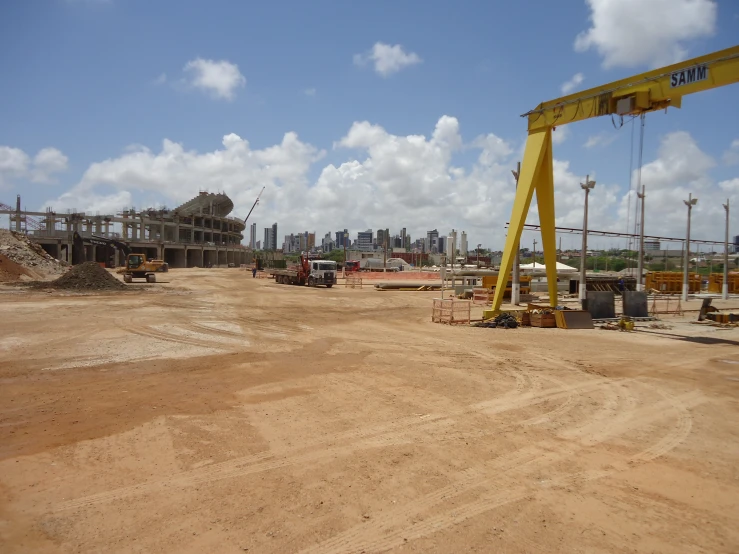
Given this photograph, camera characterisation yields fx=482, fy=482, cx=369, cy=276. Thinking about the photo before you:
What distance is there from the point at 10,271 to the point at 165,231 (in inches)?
2663

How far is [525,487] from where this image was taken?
5.27 meters

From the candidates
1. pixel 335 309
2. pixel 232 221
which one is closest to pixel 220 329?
pixel 335 309

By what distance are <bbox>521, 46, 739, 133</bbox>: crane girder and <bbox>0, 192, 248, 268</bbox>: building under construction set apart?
202ft

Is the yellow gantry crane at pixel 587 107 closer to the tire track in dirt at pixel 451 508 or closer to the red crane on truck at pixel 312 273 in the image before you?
the tire track in dirt at pixel 451 508

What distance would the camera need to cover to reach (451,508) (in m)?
4.77

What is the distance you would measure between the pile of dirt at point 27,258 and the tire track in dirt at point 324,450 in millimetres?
41579

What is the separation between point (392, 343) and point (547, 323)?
808 cm

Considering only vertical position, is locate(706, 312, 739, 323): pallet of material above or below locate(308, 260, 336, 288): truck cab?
below

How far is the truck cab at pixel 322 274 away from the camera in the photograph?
44438 mm

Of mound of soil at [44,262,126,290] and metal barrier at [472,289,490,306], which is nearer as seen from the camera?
metal barrier at [472,289,490,306]

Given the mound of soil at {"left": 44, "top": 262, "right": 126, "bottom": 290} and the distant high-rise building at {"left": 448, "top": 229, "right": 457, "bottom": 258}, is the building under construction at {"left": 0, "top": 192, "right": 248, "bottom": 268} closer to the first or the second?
the mound of soil at {"left": 44, "top": 262, "right": 126, "bottom": 290}

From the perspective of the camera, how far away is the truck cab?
146ft

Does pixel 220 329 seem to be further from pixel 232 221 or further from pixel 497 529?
pixel 232 221

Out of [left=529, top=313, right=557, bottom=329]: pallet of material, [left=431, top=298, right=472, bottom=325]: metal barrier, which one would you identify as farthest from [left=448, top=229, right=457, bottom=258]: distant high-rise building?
[left=529, top=313, right=557, bottom=329]: pallet of material
